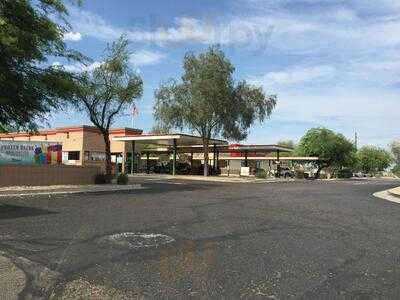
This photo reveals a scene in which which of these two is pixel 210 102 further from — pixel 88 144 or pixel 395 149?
pixel 395 149

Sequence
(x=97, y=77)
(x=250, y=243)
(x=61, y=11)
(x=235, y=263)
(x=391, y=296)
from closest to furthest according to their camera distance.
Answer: (x=391, y=296), (x=235, y=263), (x=250, y=243), (x=61, y=11), (x=97, y=77)

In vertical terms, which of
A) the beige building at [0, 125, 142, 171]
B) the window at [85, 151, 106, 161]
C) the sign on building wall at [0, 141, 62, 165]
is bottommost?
the sign on building wall at [0, 141, 62, 165]

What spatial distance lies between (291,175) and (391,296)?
208 ft

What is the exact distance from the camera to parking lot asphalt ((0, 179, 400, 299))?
791 cm

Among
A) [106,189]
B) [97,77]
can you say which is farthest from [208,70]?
[106,189]

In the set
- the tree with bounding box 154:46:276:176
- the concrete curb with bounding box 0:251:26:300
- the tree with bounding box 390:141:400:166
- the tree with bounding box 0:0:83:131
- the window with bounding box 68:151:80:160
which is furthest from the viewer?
the tree with bounding box 390:141:400:166

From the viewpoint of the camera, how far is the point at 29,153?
30484mm

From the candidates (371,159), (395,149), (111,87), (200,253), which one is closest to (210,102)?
(111,87)

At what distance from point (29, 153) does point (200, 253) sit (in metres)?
22.0

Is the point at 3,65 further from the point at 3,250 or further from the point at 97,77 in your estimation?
the point at 3,250

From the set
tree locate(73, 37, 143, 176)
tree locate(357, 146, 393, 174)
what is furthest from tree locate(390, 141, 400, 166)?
tree locate(73, 37, 143, 176)

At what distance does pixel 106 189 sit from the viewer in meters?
29.2

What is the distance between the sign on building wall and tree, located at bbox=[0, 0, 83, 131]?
2461 mm

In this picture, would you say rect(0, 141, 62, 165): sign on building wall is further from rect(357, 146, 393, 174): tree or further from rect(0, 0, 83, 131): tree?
rect(357, 146, 393, 174): tree
